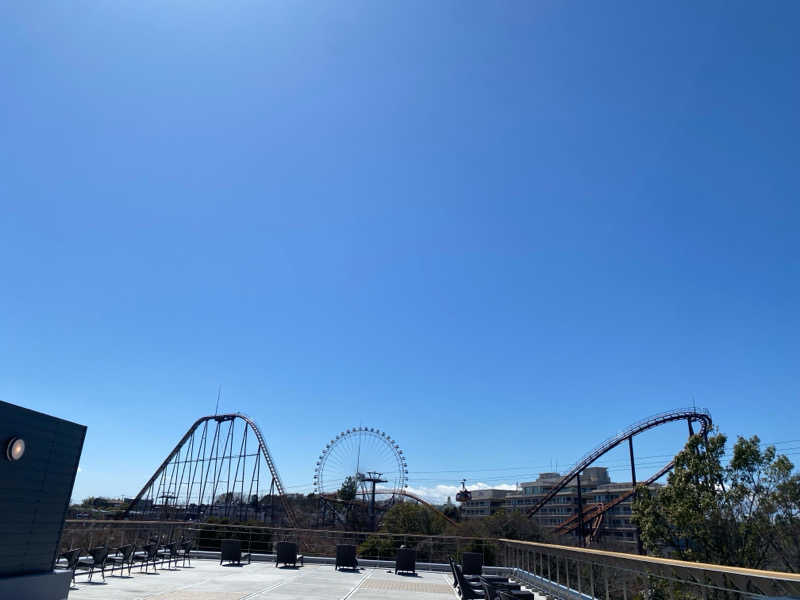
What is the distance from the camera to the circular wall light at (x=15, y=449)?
631cm

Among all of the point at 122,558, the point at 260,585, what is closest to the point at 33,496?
the point at 260,585

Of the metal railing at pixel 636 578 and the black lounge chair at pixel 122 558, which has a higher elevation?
the metal railing at pixel 636 578

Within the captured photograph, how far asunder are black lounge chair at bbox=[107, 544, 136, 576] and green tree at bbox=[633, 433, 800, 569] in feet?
77.3

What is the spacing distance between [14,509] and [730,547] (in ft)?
90.2

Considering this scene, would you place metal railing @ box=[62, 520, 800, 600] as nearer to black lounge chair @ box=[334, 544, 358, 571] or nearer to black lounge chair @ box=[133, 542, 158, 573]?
black lounge chair @ box=[133, 542, 158, 573]

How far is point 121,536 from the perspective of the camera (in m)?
12.5

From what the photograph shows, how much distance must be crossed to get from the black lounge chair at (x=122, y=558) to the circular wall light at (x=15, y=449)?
5308 millimetres

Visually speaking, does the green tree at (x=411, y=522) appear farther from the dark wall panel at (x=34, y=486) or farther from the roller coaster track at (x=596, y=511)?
the dark wall panel at (x=34, y=486)

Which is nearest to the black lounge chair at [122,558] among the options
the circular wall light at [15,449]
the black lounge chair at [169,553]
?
the black lounge chair at [169,553]

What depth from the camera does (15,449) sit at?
6.40 m

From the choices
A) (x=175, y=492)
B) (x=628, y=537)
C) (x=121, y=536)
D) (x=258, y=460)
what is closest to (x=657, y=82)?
(x=121, y=536)

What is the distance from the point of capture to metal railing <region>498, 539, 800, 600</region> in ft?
11.0

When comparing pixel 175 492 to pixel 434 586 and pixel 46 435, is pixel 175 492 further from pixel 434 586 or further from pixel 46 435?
pixel 46 435

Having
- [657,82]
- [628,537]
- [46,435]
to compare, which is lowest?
[628,537]
